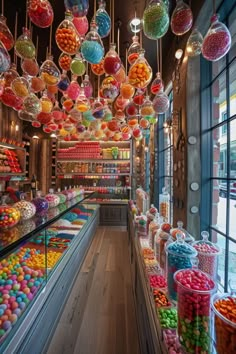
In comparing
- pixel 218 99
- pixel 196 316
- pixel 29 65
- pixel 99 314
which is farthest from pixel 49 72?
pixel 99 314

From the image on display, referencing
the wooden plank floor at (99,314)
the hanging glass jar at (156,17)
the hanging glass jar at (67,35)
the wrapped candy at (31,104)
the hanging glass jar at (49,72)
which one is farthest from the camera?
the wrapped candy at (31,104)

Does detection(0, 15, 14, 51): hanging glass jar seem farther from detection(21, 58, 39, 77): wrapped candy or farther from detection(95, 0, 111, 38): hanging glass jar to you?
detection(95, 0, 111, 38): hanging glass jar

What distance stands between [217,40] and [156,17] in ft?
1.51

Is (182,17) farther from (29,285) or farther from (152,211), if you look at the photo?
(29,285)

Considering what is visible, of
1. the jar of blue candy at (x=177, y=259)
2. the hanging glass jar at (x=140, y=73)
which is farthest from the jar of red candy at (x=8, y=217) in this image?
the hanging glass jar at (x=140, y=73)

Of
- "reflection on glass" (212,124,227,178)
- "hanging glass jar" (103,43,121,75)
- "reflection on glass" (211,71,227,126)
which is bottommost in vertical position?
"reflection on glass" (212,124,227,178)

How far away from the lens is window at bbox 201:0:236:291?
64.8 inches

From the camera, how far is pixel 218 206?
6.37 ft

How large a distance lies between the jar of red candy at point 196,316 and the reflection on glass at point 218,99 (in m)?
1.59

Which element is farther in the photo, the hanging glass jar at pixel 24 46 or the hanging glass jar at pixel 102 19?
the hanging glass jar at pixel 24 46

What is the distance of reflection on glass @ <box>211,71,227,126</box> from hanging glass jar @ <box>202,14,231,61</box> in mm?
642

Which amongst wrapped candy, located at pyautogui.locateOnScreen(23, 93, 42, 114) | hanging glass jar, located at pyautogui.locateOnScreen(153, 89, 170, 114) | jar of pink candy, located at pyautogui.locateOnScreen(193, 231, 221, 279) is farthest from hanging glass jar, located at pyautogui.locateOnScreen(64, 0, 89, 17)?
jar of pink candy, located at pyautogui.locateOnScreen(193, 231, 221, 279)

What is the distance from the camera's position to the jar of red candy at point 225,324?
2.10ft

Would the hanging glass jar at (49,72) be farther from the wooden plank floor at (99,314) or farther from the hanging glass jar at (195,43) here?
the wooden plank floor at (99,314)
